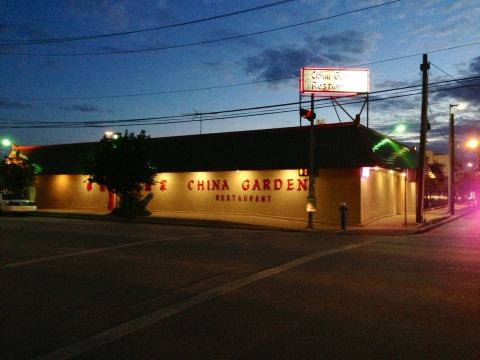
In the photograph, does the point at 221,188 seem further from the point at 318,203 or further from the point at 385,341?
the point at 385,341

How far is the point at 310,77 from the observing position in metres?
27.8

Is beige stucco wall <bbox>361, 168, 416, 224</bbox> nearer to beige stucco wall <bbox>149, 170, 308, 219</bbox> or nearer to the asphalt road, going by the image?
beige stucco wall <bbox>149, 170, 308, 219</bbox>

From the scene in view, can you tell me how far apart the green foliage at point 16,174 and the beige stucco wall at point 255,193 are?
→ 5.26 metres

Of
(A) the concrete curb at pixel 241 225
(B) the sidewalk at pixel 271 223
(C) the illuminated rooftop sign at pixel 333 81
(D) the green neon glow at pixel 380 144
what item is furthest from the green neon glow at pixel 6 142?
(D) the green neon glow at pixel 380 144

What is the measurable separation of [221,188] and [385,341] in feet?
75.4

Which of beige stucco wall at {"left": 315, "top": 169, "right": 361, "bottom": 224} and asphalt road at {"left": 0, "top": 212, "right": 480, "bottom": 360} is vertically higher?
beige stucco wall at {"left": 315, "top": 169, "right": 361, "bottom": 224}

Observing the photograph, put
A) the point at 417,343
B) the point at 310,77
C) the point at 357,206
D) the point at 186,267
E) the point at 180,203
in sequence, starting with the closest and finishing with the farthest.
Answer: the point at 417,343, the point at 186,267, the point at 357,206, the point at 310,77, the point at 180,203

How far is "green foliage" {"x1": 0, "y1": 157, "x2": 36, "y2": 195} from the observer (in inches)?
1387

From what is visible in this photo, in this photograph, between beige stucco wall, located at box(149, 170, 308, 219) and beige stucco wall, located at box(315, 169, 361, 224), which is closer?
beige stucco wall, located at box(315, 169, 361, 224)

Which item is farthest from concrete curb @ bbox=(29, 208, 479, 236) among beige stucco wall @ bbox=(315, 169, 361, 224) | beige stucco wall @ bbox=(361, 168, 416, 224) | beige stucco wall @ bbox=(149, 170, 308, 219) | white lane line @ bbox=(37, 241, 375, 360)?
white lane line @ bbox=(37, 241, 375, 360)

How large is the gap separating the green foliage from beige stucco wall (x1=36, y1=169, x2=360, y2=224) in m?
5.26

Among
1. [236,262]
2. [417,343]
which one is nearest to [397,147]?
[236,262]

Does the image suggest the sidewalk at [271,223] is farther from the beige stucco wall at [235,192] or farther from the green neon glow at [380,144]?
the green neon glow at [380,144]

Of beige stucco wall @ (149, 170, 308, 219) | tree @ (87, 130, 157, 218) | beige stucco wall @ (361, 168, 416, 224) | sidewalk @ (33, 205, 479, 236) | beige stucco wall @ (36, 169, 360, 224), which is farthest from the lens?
tree @ (87, 130, 157, 218)
